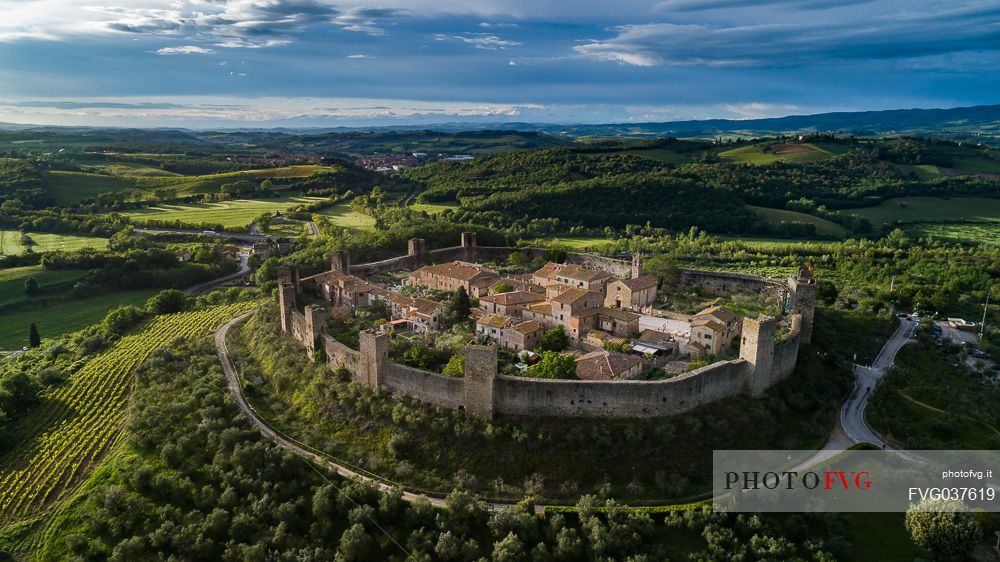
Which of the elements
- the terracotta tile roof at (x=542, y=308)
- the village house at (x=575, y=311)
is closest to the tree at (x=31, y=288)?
the terracotta tile roof at (x=542, y=308)

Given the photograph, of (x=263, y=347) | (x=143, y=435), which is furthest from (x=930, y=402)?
(x=143, y=435)

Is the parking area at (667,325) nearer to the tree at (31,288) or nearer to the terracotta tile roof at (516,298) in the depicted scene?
the terracotta tile roof at (516,298)

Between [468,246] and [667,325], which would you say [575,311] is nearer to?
[667,325]

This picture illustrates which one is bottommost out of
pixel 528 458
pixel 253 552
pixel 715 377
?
pixel 253 552

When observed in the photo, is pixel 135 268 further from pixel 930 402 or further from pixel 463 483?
pixel 930 402

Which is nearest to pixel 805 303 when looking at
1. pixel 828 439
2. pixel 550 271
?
pixel 828 439
